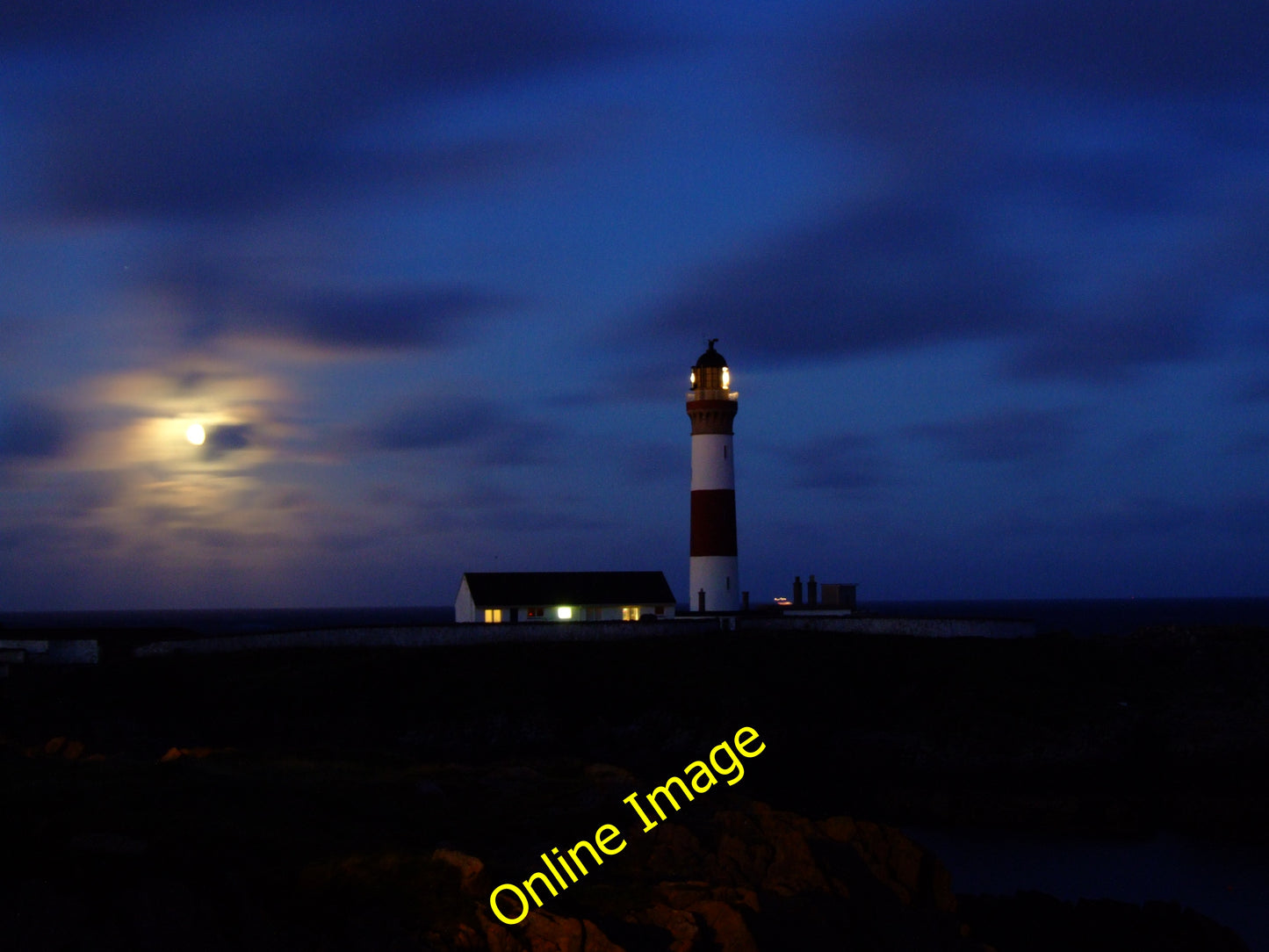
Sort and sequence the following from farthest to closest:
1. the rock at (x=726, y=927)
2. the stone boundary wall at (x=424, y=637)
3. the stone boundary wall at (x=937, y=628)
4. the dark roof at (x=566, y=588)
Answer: the dark roof at (x=566, y=588)
the stone boundary wall at (x=937, y=628)
the stone boundary wall at (x=424, y=637)
the rock at (x=726, y=927)

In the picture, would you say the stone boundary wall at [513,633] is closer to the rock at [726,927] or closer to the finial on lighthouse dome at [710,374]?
the finial on lighthouse dome at [710,374]

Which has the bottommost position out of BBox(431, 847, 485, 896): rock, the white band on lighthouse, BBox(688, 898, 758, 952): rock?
BBox(688, 898, 758, 952): rock

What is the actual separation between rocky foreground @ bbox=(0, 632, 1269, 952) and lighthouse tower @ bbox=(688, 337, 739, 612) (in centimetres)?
654

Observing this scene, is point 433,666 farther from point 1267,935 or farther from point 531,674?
point 1267,935

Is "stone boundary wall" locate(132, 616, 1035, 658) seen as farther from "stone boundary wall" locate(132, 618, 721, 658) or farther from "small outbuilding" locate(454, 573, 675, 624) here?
"small outbuilding" locate(454, 573, 675, 624)

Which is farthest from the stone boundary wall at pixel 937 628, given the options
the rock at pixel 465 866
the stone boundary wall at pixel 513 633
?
the rock at pixel 465 866

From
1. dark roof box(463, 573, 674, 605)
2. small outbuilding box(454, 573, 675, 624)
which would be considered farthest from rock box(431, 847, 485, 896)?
dark roof box(463, 573, 674, 605)

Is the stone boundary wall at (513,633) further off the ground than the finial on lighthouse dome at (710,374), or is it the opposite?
the finial on lighthouse dome at (710,374)

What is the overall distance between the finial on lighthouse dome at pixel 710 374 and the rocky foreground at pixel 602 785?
1204 cm

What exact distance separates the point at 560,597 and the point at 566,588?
87cm

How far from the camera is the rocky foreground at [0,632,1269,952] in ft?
→ 63.5

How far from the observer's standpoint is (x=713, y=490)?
56.9 m

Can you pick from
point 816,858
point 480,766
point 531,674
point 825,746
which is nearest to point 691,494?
point 531,674

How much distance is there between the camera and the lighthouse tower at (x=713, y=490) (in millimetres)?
56938
